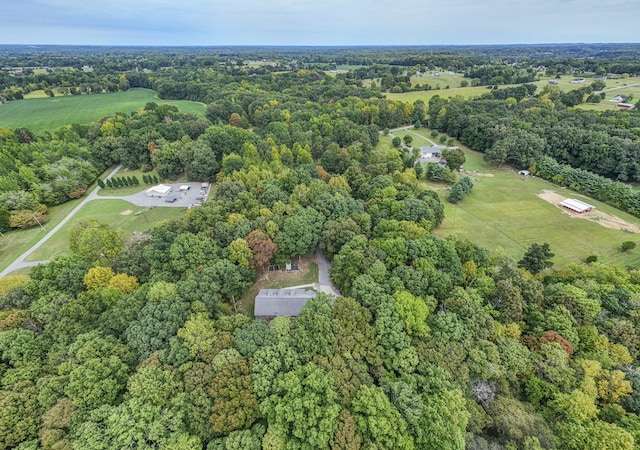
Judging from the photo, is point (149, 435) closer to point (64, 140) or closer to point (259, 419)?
point (259, 419)

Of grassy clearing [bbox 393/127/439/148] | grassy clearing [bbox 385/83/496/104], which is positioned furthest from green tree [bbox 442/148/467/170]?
grassy clearing [bbox 385/83/496/104]

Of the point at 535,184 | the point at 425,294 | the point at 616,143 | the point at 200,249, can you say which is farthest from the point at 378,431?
the point at 616,143

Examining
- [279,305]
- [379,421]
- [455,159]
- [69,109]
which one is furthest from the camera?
[69,109]

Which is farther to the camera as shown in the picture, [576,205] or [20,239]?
[576,205]

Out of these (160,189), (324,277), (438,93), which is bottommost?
(324,277)

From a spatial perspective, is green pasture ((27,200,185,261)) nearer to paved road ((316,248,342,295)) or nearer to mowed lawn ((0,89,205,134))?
paved road ((316,248,342,295))

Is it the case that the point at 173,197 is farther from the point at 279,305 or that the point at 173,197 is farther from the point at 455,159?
the point at 455,159

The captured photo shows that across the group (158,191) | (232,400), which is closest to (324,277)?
(232,400)

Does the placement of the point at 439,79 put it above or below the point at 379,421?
above
